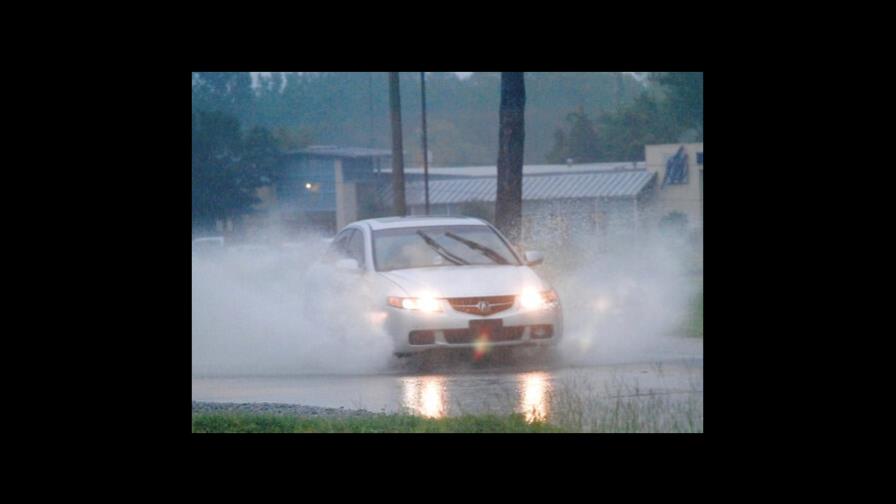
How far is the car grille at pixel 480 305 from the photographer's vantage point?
40.1 ft

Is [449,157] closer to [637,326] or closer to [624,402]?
[637,326]

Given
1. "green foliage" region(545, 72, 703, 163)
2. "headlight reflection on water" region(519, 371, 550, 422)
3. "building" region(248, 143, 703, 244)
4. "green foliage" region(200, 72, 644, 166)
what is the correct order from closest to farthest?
"headlight reflection on water" region(519, 371, 550, 422) → "building" region(248, 143, 703, 244) → "green foliage" region(545, 72, 703, 163) → "green foliage" region(200, 72, 644, 166)

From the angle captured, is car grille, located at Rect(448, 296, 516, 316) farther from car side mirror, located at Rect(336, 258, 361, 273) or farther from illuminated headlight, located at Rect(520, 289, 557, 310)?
car side mirror, located at Rect(336, 258, 361, 273)

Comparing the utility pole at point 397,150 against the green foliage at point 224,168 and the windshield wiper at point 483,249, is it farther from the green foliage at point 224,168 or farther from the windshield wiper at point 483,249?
the green foliage at point 224,168

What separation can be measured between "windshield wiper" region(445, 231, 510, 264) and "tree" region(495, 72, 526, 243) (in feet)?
21.5

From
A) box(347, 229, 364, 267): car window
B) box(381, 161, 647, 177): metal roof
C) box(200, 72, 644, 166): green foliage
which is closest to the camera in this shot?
box(347, 229, 364, 267): car window

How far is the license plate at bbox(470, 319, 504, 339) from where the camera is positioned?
12.1 meters

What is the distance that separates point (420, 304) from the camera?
1230 cm

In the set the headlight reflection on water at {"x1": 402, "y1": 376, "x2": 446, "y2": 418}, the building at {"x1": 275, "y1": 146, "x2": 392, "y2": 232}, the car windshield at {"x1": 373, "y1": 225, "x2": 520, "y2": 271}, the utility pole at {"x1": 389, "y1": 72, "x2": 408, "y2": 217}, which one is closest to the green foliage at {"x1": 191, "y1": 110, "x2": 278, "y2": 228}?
the building at {"x1": 275, "y1": 146, "x2": 392, "y2": 232}

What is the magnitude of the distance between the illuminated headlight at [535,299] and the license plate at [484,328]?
369 mm

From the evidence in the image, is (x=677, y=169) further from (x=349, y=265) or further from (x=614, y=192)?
(x=349, y=265)

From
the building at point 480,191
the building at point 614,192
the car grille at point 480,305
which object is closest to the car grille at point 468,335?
the car grille at point 480,305

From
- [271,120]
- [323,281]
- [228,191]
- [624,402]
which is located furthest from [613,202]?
[624,402]
